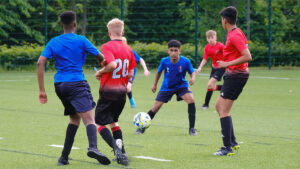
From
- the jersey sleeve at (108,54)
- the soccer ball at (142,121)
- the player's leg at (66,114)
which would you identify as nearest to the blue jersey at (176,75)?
the soccer ball at (142,121)

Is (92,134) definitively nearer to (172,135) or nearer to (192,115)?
(172,135)

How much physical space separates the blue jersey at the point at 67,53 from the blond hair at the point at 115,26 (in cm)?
51

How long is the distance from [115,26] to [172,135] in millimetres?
2955

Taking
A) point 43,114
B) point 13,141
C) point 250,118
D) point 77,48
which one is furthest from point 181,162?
point 43,114

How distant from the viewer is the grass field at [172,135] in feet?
23.4

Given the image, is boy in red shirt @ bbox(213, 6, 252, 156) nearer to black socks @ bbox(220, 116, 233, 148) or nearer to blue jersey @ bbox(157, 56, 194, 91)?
black socks @ bbox(220, 116, 233, 148)

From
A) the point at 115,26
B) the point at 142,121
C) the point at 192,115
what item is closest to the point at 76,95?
the point at 115,26

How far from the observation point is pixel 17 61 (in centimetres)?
2620

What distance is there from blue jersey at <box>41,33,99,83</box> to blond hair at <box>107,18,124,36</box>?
1.69 feet

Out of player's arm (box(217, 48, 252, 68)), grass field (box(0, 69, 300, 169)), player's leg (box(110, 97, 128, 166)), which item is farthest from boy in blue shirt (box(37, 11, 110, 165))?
player's arm (box(217, 48, 252, 68))

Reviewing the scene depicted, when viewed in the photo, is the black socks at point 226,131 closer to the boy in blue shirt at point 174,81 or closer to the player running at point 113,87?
the player running at point 113,87

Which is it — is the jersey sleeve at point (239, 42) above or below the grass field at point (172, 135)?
above

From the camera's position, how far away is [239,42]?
732 centimetres

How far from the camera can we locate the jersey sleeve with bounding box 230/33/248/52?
7305mm
